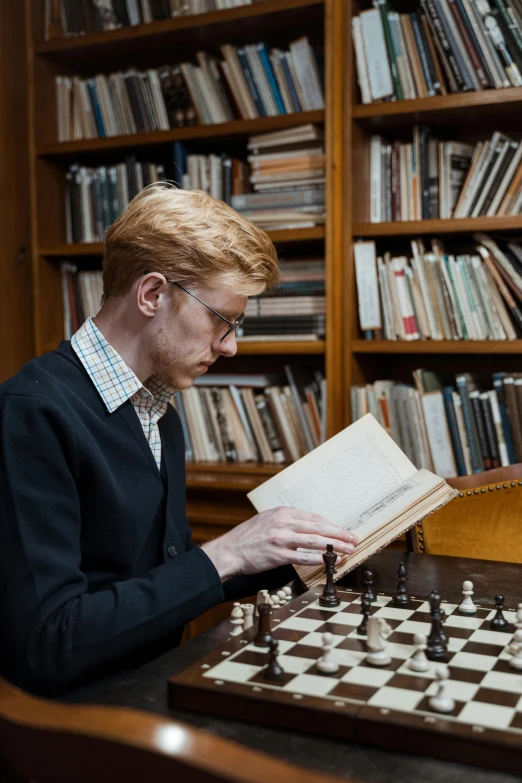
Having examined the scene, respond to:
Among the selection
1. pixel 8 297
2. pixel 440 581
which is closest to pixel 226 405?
pixel 8 297

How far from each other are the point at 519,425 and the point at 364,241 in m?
0.76

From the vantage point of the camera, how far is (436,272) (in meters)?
2.58

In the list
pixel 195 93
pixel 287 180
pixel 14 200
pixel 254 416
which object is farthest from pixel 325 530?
pixel 14 200

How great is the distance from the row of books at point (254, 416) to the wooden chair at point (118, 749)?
2.15 meters

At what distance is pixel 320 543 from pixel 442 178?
165cm

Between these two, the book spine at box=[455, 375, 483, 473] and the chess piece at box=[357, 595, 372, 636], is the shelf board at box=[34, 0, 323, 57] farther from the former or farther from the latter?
the chess piece at box=[357, 595, 372, 636]

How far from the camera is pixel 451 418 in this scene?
2.57 m

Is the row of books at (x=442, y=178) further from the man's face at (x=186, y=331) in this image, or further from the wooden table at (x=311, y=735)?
Result: the wooden table at (x=311, y=735)

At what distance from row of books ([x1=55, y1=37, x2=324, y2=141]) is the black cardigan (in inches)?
65.6

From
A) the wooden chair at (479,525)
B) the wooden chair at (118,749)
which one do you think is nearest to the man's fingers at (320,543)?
the wooden chair at (479,525)

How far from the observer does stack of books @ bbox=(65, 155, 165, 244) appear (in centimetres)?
301

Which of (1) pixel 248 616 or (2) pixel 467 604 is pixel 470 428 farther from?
(1) pixel 248 616

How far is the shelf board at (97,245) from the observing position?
8.74 feet

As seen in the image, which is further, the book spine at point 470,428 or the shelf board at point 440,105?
the book spine at point 470,428
